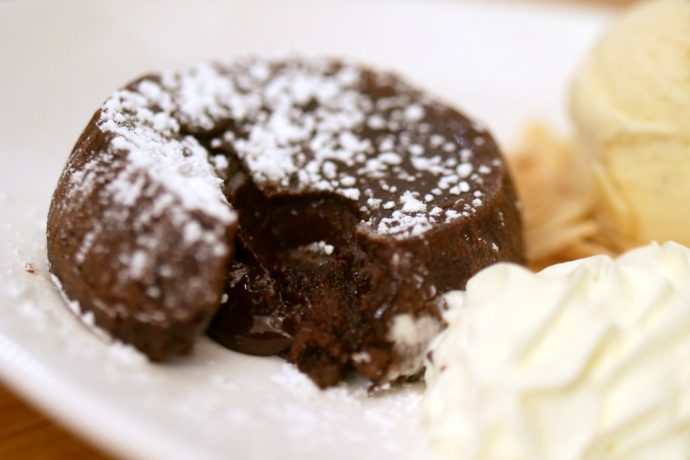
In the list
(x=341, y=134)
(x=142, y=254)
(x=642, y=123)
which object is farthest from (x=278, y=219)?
(x=642, y=123)

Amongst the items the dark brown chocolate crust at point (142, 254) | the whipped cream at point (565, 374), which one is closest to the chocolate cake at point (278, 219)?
the dark brown chocolate crust at point (142, 254)

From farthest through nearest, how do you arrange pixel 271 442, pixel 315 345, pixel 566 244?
pixel 566 244 → pixel 315 345 → pixel 271 442

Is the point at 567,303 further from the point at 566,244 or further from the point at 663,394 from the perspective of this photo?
the point at 566,244

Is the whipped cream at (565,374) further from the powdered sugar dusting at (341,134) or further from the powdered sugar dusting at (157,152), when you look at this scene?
the powdered sugar dusting at (157,152)

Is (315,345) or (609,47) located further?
(609,47)

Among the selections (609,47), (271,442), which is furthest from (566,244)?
(271,442)

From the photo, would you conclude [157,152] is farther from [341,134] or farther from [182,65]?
[182,65]

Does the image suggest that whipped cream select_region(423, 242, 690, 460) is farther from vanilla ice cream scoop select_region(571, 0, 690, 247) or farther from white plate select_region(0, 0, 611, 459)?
vanilla ice cream scoop select_region(571, 0, 690, 247)
